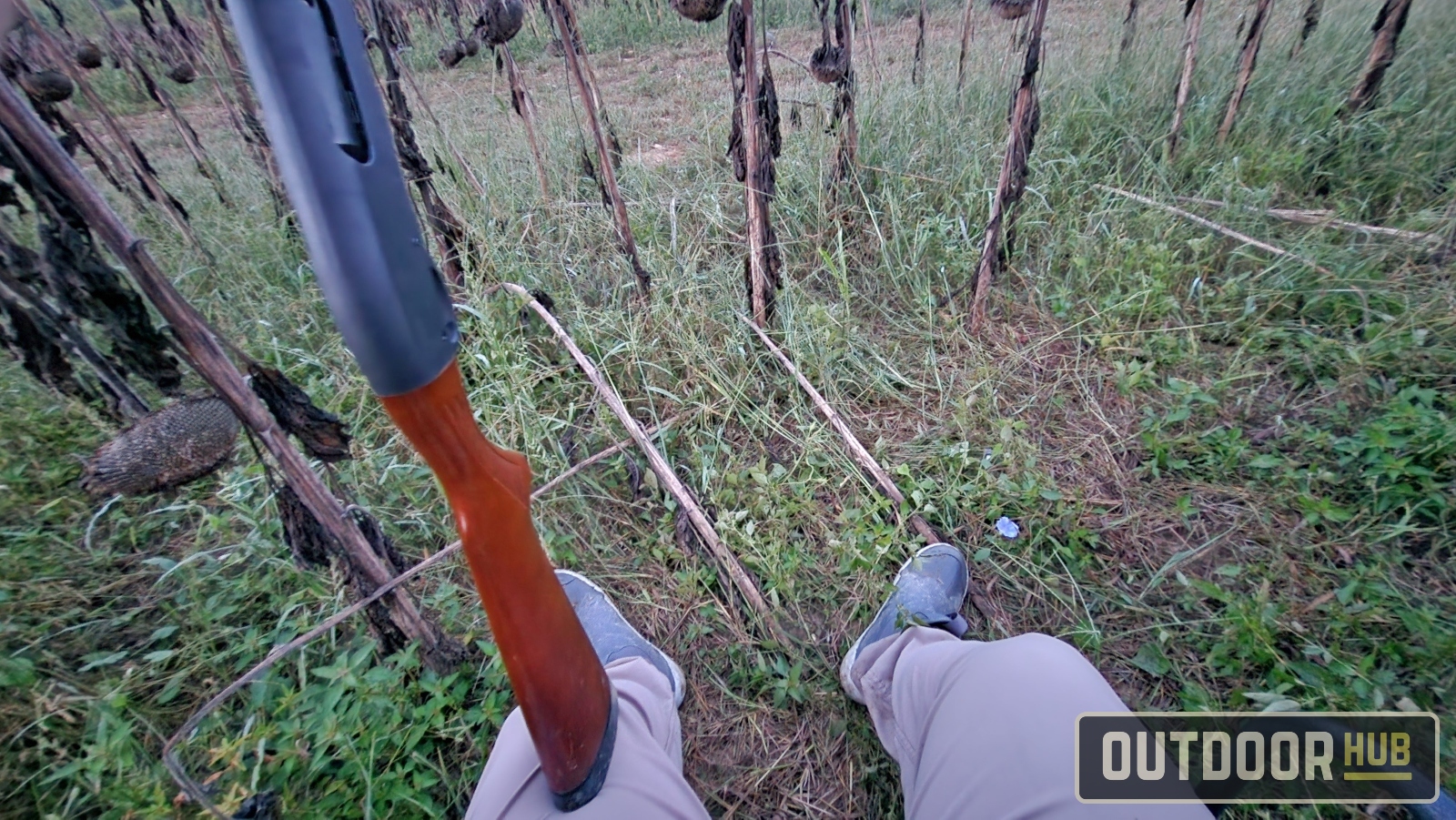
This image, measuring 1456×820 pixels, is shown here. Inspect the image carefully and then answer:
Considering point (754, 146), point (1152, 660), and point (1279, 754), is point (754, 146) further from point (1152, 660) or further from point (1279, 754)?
point (1279, 754)

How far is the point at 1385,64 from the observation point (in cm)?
241

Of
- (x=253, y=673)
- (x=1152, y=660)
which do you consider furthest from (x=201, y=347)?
(x=1152, y=660)

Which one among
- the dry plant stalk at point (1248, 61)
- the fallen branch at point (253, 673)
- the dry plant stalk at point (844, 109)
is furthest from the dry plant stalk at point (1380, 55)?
the fallen branch at point (253, 673)

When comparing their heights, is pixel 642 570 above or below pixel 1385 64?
below

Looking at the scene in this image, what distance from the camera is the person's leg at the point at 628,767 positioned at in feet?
2.82

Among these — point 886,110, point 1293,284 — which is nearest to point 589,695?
point 1293,284

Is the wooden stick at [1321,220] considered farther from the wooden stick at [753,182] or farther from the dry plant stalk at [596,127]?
the dry plant stalk at [596,127]

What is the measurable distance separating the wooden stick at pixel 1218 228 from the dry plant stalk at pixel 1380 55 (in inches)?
37.2

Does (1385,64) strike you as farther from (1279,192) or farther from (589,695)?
(589,695)

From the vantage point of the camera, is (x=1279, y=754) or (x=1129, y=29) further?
(x=1129, y=29)

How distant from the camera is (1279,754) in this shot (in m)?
1.18

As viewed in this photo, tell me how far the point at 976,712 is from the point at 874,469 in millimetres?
725

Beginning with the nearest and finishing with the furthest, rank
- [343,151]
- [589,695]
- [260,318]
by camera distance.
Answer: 1. [343,151]
2. [589,695]
3. [260,318]

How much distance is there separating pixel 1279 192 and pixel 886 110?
159 cm
